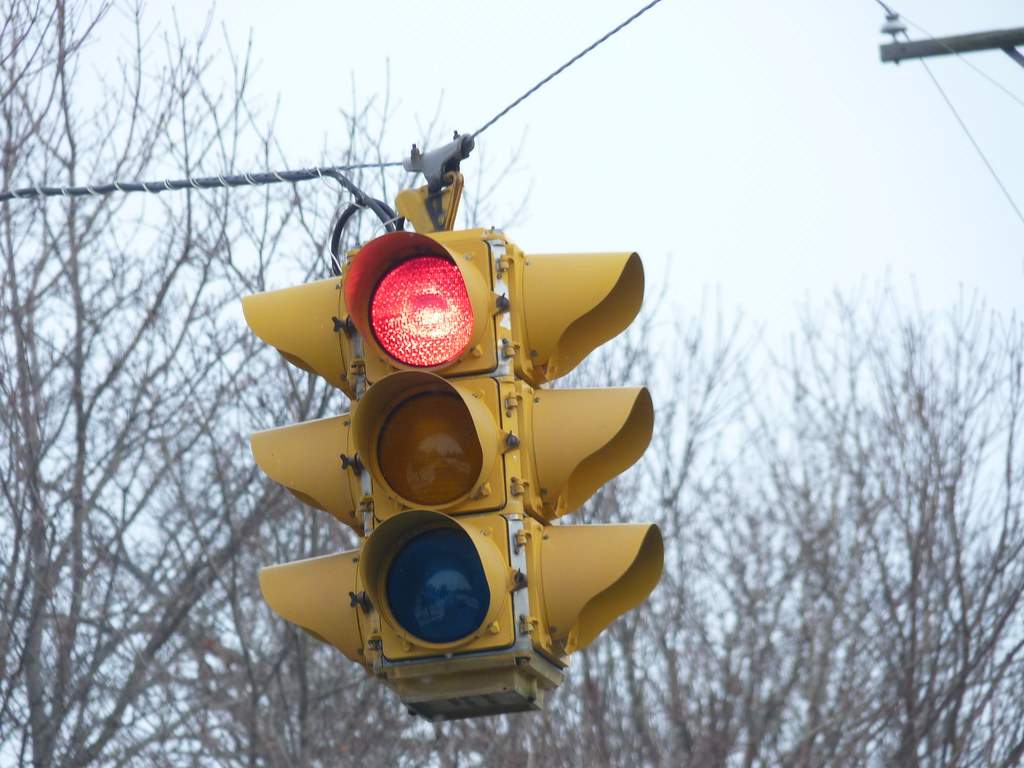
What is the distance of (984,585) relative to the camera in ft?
54.9

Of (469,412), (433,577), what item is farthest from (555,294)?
(433,577)

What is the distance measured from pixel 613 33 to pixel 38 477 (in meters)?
5.98

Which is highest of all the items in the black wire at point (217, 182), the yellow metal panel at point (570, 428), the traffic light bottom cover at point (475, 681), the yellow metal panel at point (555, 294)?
the black wire at point (217, 182)

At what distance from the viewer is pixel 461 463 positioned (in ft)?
14.7

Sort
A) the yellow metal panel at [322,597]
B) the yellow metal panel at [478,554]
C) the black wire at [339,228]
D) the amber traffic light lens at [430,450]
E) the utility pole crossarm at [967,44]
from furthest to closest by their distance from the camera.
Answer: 1. the utility pole crossarm at [967,44]
2. the black wire at [339,228]
3. the yellow metal panel at [322,597]
4. the amber traffic light lens at [430,450]
5. the yellow metal panel at [478,554]

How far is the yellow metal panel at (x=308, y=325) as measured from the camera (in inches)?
188

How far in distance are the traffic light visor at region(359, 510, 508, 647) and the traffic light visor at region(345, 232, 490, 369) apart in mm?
440

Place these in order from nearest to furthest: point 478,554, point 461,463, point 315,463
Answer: point 478,554
point 461,463
point 315,463

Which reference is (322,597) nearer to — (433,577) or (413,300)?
(433,577)

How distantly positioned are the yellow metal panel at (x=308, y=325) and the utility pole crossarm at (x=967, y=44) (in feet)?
10.5

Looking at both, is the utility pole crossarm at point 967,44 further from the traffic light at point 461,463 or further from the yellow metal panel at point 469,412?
the yellow metal panel at point 469,412

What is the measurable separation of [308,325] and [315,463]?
0.38m

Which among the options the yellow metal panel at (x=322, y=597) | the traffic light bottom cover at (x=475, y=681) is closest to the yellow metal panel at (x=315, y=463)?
the yellow metal panel at (x=322, y=597)

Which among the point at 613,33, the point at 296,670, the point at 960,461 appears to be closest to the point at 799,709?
the point at 960,461
